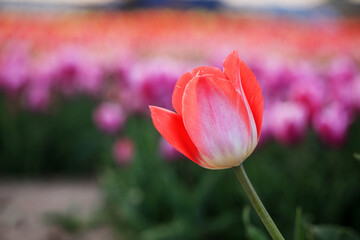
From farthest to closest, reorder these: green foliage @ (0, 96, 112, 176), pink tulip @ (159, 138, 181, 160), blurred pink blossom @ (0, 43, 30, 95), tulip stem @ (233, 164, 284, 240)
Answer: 1. green foliage @ (0, 96, 112, 176)
2. blurred pink blossom @ (0, 43, 30, 95)
3. pink tulip @ (159, 138, 181, 160)
4. tulip stem @ (233, 164, 284, 240)

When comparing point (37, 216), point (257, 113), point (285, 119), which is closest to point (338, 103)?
point (285, 119)

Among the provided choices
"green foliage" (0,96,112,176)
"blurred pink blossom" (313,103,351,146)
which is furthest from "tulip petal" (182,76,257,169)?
"green foliage" (0,96,112,176)

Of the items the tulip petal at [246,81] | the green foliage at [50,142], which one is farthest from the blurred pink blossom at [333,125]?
the green foliage at [50,142]

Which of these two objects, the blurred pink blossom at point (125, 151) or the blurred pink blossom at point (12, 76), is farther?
the blurred pink blossom at point (12, 76)

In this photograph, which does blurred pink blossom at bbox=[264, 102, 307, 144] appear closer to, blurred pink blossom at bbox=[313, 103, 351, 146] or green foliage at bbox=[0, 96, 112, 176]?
blurred pink blossom at bbox=[313, 103, 351, 146]

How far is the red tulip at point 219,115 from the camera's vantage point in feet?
1.65

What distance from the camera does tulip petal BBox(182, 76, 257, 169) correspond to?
1.64ft

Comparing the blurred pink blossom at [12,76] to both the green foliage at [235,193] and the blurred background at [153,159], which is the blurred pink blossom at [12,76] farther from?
the green foliage at [235,193]

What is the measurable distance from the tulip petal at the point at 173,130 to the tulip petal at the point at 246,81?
9 centimetres

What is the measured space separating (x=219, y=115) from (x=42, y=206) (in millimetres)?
2175

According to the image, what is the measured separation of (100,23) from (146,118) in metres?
4.70

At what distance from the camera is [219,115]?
1.65ft

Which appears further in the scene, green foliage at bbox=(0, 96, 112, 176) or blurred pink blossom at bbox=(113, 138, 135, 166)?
green foliage at bbox=(0, 96, 112, 176)

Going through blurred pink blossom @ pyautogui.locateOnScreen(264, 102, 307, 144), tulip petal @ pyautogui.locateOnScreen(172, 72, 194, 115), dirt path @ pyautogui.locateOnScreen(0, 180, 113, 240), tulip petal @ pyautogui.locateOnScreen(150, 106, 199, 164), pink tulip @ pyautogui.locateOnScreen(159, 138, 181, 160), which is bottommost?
dirt path @ pyautogui.locateOnScreen(0, 180, 113, 240)
